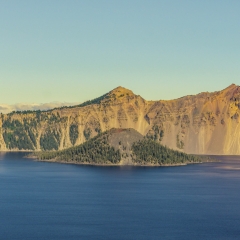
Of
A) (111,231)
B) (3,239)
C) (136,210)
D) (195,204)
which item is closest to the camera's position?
(3,239)

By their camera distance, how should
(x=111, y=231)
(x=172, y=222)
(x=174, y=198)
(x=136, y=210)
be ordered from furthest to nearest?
1. (x=174, y=198)
2. (x=136, y=210)
3. (x=172, y=222)
4. (x=111, y=231)

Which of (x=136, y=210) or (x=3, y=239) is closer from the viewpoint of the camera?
(x=3, y=239)

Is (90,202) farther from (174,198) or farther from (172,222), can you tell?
(172,222)

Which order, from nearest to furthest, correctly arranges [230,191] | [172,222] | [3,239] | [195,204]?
[3,239] → [172,222] → [195,204] → [230,191]

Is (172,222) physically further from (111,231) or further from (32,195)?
(32,195)

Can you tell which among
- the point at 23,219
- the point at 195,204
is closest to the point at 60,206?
the point at 23,219

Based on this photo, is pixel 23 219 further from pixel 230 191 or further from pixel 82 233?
pixel 230 191

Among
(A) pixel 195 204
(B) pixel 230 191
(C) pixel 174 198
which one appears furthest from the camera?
(B) pixel 230 191

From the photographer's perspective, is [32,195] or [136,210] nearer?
[136,210]

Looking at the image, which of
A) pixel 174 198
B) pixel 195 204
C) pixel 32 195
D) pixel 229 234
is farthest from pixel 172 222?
pixel 32 195
